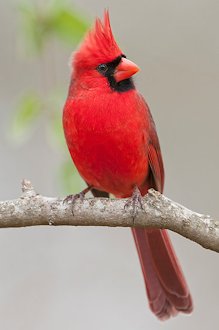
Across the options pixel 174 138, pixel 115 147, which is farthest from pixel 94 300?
pixel 115 147

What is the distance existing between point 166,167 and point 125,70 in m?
1.69

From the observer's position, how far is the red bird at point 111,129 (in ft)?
12.4

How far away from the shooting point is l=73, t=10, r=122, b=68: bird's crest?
3824 mm

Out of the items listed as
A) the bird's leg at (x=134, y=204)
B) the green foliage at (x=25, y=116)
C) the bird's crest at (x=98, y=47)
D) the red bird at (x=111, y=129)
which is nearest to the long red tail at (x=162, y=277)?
the red bird at (x=111, y=129)

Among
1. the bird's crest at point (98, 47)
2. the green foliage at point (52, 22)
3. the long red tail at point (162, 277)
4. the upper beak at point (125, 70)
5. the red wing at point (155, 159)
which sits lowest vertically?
the long red tail at point (162, 277)

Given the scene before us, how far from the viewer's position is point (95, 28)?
12.5 ft

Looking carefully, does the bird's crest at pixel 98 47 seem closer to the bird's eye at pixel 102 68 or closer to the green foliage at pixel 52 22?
the bird's eye at pixel 102 68

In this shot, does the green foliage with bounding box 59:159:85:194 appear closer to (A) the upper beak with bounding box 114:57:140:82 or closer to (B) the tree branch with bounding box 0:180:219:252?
(B) the tree branch with bounding box 0:180:219:252

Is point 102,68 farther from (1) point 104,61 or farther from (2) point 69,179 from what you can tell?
(2) point 69,179

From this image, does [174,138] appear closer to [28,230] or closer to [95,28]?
[28,230]

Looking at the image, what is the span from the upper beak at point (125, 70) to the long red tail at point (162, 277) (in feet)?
2.41

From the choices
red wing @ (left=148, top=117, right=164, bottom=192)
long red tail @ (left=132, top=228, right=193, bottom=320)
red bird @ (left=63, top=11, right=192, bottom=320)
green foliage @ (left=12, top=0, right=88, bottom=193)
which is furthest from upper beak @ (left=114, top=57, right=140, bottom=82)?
long red tail @ (left=132, top=228, right=193, bottom=320)

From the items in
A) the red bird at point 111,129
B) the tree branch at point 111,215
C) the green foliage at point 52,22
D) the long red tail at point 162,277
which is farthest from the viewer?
the long red tail at point 162,277

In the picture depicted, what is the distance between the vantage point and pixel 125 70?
12.5 feet
